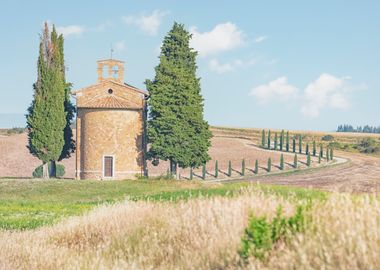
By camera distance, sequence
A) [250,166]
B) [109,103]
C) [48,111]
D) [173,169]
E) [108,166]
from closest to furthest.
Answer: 1. [48,111]
2. [108,166]
3. [109,103]
4. [173,169]
5. [250,166]

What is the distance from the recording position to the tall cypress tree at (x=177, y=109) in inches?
1869

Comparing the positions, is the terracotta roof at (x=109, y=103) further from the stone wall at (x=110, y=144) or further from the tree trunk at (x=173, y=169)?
the tree trunk at (x=173, y=169)

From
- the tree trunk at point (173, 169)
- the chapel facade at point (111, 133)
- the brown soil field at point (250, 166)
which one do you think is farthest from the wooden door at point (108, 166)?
the tree trunk at point (173, 169)

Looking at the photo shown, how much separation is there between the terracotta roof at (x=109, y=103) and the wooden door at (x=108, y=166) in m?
4.67

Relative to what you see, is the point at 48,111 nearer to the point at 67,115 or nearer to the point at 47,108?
the point at 47,108

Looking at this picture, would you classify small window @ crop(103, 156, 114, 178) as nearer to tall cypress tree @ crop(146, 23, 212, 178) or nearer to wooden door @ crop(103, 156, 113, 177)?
wooden door @ crop(103, 156, 113, 177)

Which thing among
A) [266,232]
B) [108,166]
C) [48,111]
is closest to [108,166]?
[108,166]

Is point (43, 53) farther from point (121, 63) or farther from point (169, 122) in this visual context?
point (169, 122)

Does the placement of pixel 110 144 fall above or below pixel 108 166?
above

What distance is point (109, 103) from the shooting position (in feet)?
159

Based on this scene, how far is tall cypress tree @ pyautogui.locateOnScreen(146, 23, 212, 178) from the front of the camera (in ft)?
156

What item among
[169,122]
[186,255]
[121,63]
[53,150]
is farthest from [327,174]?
[186,255]

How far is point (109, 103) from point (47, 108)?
5.62m

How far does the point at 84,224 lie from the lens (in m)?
15.0
